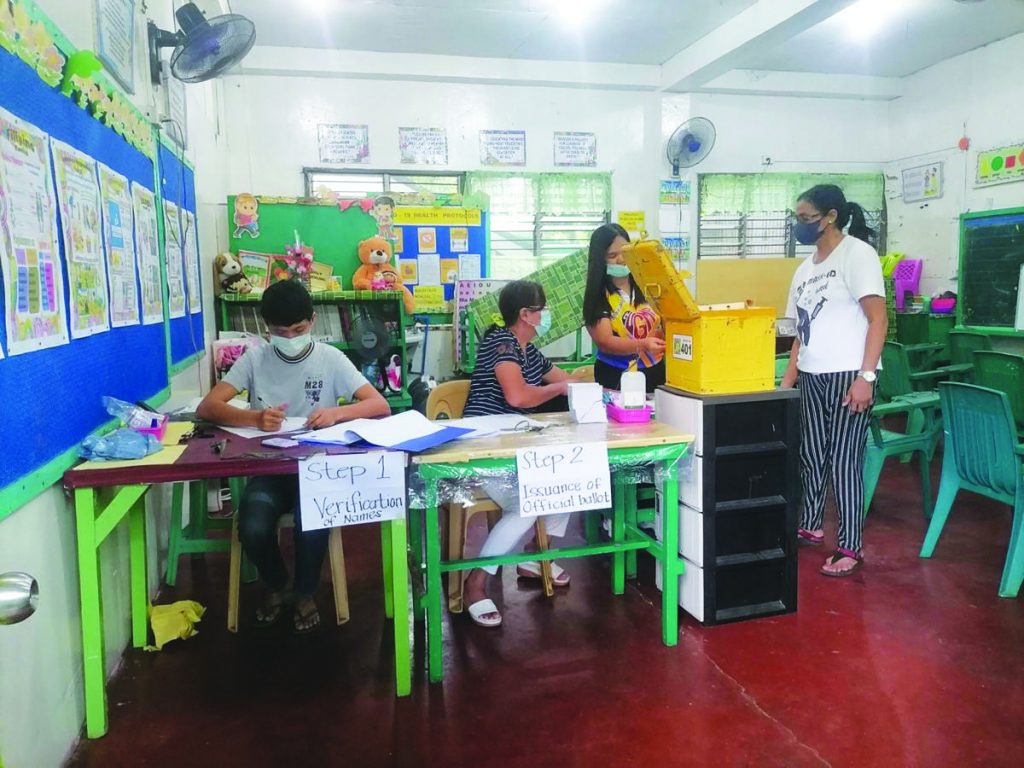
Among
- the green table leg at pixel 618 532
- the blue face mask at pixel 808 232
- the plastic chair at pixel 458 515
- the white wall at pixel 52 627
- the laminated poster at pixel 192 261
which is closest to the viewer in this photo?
the white wall at pixel 52 627

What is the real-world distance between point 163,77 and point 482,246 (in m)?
3.02

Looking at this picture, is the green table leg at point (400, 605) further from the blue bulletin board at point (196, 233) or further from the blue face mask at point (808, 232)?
the blue face mask at point (808, 232)

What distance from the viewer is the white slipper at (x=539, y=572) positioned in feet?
9.00

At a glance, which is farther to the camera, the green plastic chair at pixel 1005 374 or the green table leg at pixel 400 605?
the green plastic chair at pixel 1005 374

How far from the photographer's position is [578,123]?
20.4 ft

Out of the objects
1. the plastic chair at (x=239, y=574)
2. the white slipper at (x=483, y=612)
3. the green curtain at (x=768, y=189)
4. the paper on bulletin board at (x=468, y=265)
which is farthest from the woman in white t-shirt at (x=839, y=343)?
the green curtain at (x=768, y=189)

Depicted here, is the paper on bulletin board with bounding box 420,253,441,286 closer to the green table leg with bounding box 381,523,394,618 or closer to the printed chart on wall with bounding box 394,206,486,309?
the printed chart on wall with bounding box 394,206,486,309

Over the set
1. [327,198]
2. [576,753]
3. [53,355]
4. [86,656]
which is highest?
[327,198]

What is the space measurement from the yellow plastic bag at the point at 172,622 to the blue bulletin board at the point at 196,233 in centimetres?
100

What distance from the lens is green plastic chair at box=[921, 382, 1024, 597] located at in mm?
2559

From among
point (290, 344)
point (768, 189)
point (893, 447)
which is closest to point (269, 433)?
point (290, 344)

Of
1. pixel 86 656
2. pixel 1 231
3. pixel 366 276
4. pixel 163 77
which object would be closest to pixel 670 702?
pixel 86 656

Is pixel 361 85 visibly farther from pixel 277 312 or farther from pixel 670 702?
pixel 670 702

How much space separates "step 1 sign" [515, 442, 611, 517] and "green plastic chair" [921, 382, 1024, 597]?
61.1 inches
